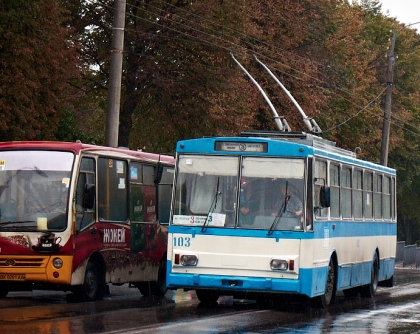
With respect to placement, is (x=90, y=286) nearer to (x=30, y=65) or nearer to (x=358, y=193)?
(x=358, y=193)

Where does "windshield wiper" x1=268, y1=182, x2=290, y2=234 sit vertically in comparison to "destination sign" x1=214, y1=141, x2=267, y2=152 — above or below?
below

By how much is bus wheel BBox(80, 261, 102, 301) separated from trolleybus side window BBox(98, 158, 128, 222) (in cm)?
90

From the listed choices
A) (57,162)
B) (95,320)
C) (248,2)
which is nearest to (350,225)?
(57,162)

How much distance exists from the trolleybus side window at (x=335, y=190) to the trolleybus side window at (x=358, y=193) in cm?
144

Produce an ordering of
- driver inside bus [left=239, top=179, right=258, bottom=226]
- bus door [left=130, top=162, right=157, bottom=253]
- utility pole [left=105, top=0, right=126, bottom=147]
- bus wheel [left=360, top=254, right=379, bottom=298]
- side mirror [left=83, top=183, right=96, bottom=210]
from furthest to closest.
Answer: utility pole [left=105, top=0, right=126, bottom=147] → bus wheel [left=360, top=254, right=379, bottom=298] → bus door [left=130, top=162, right=157, bottom=253] → side mirror [left=83, top=183, right=96, bottom=210] → driver inside bus [left=239, top=179, right=258, bottom=226]

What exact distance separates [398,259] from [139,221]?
1105 inches

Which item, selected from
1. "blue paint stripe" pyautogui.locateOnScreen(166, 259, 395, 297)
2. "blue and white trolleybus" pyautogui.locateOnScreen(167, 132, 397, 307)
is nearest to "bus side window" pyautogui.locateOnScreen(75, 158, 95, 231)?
"blue and white trolleybus" pyautogui.locateOnScreen(167, 132, 397, 307)

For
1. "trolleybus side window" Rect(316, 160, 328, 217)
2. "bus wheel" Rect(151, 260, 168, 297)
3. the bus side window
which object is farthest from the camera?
"bus wheel" Rect(151, 260, 168, 297)

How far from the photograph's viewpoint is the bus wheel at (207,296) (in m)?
16.5

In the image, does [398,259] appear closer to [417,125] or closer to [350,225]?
[417,125]

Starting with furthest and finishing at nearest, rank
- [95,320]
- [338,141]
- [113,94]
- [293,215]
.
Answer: [338,141]
[113,94]
[293,215]
[95,320]

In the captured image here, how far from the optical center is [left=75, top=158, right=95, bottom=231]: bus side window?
54.8ft

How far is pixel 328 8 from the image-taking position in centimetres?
4412

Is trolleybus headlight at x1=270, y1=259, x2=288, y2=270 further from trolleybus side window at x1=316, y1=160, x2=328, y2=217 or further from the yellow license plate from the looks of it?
the yellow license plate
